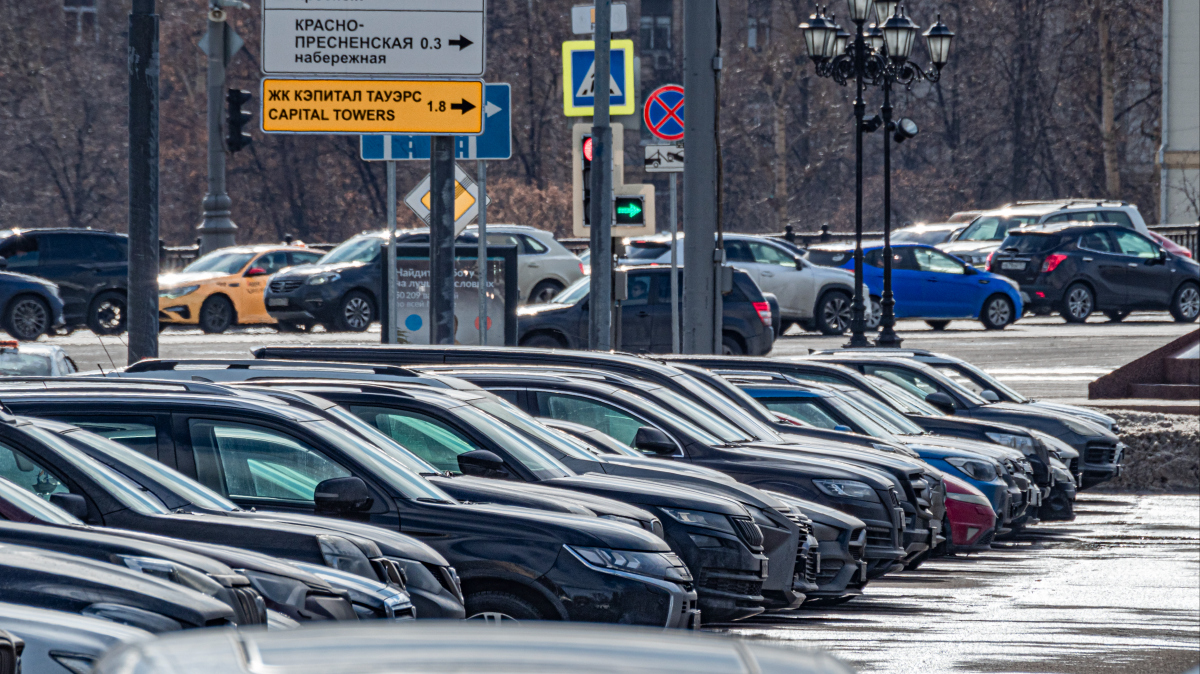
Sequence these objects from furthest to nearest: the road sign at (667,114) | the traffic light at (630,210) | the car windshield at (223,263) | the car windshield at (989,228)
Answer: the car windshield at (989,228) → the car windshield at (223,263) → the road sign at (667,114) → the traffic light at (630,210)

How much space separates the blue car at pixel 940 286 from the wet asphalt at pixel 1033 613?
16188mm

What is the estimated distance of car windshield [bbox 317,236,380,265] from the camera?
3167 centimetres

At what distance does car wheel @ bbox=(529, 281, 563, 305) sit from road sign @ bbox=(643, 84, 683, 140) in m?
12.9

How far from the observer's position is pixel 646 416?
35.6ft

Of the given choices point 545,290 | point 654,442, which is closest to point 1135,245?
point 545,290

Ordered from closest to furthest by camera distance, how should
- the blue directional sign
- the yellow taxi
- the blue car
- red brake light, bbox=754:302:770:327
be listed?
the blue directional sign → red brake light, bbox=754:302:770:327 → the blue car → the yellow taxi

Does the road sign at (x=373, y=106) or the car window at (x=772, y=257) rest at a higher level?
the road sign at (x=373, y=106)

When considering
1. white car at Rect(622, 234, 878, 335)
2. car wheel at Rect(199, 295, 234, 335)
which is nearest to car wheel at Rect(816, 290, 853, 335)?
white car at Rect(622, 234, 878, 335)

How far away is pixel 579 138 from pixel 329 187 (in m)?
43.5

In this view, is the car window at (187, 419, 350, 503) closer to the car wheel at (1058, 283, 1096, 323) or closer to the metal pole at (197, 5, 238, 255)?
the metal pole at (197, 5, 238, 255)

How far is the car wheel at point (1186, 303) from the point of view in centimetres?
3347

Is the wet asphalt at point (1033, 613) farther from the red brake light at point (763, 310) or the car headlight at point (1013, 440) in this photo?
the red brake light at point (763, 310)

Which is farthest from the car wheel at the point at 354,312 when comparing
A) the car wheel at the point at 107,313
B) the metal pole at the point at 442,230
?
the metal pole at the point at 442,230

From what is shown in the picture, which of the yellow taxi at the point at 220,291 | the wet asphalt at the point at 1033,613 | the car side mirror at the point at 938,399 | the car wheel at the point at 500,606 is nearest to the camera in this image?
the car wheel at the point at 500,606
